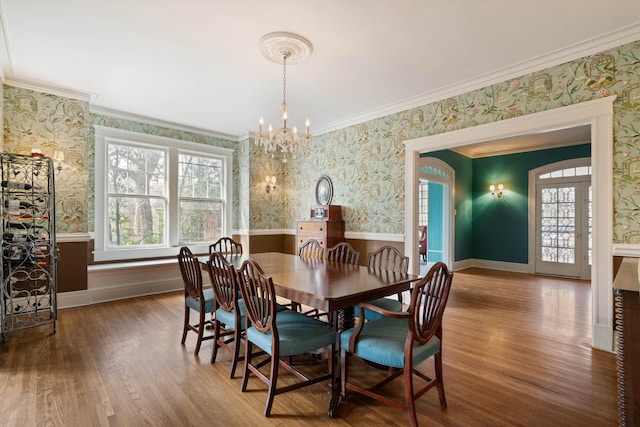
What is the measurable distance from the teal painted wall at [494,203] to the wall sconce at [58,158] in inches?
233

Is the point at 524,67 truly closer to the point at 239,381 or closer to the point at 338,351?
the point at 338,351

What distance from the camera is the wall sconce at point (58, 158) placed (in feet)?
12.9

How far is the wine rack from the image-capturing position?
3.23m

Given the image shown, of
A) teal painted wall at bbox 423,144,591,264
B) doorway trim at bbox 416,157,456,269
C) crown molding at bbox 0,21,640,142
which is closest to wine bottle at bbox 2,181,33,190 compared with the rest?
crown molding at bbox 0,21,640,142

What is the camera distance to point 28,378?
2441 mm

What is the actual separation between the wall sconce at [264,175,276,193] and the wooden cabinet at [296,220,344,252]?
1.25 m

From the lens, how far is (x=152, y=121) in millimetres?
5238

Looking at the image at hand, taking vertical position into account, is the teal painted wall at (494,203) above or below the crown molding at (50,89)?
below

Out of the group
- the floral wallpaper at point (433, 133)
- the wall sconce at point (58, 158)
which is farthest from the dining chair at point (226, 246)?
the wall sconce at point (58, 158)

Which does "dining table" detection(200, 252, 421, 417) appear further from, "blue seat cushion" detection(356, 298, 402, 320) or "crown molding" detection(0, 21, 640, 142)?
"crown molding" detection(0, 21, 640, 142)

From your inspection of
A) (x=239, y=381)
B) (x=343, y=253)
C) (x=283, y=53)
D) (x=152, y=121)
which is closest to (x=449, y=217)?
(x=343, y=253)

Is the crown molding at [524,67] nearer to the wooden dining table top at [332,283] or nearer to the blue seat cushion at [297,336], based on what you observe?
the wooden dining table top at [332,283]

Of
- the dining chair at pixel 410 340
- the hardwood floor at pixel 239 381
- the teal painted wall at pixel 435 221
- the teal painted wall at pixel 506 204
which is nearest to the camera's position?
the dining chair at pixel 410 340

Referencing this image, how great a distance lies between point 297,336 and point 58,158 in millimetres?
3837
